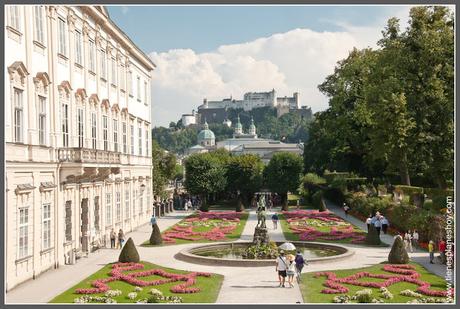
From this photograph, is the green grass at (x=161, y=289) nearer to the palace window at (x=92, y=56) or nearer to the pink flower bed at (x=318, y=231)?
the palace window at (x=92, y=56)

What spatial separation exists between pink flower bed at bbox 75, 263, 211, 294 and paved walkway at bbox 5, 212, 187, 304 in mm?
1103

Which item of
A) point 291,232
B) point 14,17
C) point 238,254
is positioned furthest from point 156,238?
point 14,17

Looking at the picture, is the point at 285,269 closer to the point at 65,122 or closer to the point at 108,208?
the point at 65,122

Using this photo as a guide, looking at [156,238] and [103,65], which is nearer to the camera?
[156,238]

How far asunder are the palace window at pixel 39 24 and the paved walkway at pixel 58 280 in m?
10.0

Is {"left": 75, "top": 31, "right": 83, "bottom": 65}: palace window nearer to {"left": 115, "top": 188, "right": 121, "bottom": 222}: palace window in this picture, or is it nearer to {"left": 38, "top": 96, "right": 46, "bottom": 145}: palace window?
{"left": 38, "top": 96, "right": 46, "bottom": 145}: palace window

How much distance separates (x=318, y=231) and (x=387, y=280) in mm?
18316

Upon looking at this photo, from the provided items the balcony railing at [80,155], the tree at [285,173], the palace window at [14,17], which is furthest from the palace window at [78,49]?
the tree at [285,173]

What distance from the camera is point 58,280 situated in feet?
83.3

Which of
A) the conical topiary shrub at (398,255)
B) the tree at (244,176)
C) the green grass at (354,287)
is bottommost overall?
the green grass at (354,287)

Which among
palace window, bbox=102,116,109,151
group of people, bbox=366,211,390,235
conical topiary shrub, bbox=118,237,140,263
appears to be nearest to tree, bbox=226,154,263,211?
group of people, bbox=366,211,390,235

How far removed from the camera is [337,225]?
156 ft

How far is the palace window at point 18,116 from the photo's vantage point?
24219 mm

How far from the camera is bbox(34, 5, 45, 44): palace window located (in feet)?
86.6
